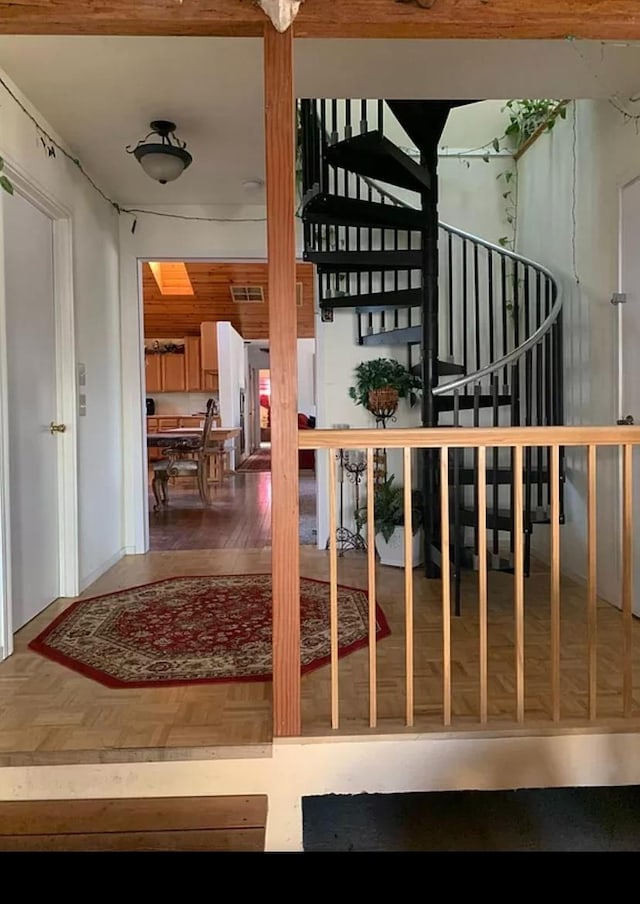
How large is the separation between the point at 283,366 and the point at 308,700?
1119mm

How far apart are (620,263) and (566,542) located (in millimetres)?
1570

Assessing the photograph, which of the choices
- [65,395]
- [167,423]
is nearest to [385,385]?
[65,395]

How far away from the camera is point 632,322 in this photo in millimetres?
2785

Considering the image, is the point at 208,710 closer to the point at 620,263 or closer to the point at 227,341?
the point at 620,263

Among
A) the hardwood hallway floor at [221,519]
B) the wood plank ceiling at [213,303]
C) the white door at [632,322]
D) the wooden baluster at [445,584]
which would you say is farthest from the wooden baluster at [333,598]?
the wood plank ceiling at [213,303]

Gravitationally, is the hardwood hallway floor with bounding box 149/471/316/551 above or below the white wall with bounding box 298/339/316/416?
below

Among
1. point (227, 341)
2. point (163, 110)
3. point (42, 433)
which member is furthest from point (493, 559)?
point (227, 341)

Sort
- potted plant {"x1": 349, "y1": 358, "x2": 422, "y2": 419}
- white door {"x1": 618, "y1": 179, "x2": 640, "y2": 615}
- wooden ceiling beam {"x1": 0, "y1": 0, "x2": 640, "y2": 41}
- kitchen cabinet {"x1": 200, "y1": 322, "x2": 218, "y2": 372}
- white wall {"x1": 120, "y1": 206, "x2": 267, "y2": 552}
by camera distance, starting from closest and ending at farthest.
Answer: wooden ceiling beam {"x1": 0, "y1": 0, "x2": 640, "y2": 41}
white door {"x1": 618, "y1": 179, "x2": 640, "y2": 615}
potted plant {"x1": 349, "y1": 358, "x2": 422, "y2": 419}
white wall {"x1": 120, "y1": 206, "x2": 267, "y2": 552}
kitchen cabinet {"x1": 200, "y1": 322, "x2": 218, "y2": 372}

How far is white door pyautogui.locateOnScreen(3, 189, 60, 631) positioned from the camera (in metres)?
2.62

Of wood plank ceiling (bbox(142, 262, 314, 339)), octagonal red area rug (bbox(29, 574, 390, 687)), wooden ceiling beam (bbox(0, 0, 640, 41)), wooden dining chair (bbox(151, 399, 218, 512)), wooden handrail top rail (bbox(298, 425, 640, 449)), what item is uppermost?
wood plank ceiling (bbox(142, 262, 314, 339))

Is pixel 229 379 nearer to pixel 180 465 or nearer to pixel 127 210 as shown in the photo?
pixel 180 465

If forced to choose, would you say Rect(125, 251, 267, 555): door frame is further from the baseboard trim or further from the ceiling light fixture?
the ceiling light fixture

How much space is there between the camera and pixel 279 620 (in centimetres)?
177

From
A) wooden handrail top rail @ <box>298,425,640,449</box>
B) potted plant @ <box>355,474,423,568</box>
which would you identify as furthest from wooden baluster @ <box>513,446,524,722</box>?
potted plant @ <box>355,474,423,568</box>
